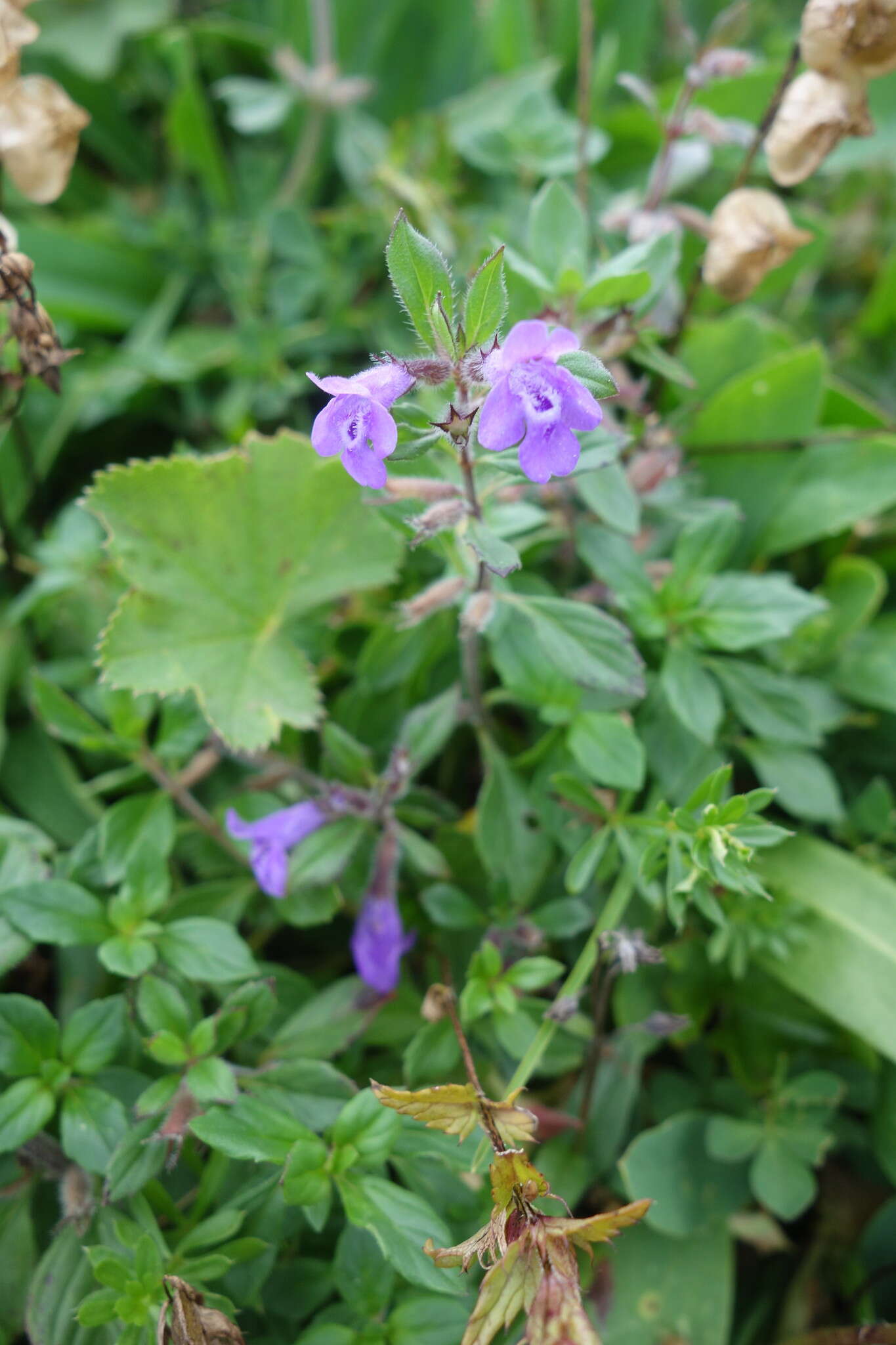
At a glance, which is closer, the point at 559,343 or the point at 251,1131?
the point at 559,343

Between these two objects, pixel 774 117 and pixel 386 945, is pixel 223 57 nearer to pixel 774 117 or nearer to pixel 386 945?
pixel 774 117

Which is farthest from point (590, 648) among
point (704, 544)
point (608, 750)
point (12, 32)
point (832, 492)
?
point (12, 32)

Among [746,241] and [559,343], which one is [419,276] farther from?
[746,241]

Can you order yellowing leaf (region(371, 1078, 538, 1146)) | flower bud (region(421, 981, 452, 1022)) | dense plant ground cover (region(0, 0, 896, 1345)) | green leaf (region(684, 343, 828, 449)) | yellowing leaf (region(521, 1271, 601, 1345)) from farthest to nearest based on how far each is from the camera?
1. green leaf (region(684, 343, 828, 449))
2. flower bud (region(421, 981, 452, 1022))
3. dense plant ground cover (region(0, 0, 896, 1345))
4. yellowing leaf (region(371, 1078, 538, 1146))
5. yellowing leaf (region(521, 1271, 601, 1345))

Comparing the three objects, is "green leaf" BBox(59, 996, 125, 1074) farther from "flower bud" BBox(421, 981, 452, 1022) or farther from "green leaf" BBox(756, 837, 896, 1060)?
"green leaf" BBox(756, 837, 896, 1060)

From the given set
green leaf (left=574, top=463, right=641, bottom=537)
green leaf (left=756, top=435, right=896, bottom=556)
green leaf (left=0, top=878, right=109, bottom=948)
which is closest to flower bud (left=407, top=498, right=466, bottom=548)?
green leaf (left=574, top=463, right=641, bottom=537)

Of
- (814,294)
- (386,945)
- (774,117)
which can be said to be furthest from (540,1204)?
(814,294)
